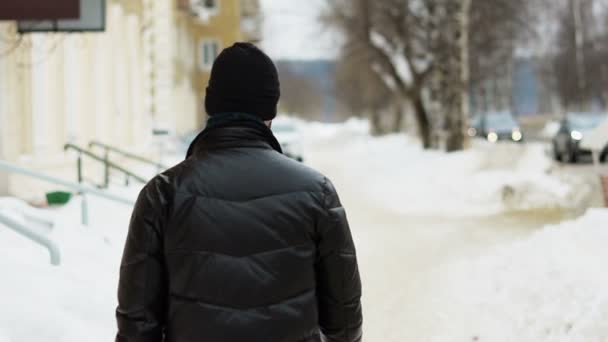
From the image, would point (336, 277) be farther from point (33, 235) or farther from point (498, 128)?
point (498, 128)

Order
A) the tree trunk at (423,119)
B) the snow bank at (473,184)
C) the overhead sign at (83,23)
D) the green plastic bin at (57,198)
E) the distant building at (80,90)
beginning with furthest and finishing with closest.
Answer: the tree trunk at (423,119)
the snow bank at (473,184)
the distant building at (80,90)
the overhead sign at (83,23)
the green plastic bin at (57,198)

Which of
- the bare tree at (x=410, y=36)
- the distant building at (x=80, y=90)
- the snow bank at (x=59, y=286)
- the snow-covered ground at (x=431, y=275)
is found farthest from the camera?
the bare tree at (x=410, y=36)

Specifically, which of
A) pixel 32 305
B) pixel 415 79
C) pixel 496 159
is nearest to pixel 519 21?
pixel 415 79

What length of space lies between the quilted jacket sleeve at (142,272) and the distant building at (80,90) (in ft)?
32.8

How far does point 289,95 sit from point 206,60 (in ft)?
218

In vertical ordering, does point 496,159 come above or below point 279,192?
below

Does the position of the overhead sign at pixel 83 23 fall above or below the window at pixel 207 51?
above

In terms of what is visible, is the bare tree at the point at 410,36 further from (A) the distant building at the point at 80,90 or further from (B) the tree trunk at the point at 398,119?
(B) the tree trunk at the point at 398,119

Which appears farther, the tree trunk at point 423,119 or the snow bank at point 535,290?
the tree trunk at point 423,119

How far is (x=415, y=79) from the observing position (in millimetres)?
30922

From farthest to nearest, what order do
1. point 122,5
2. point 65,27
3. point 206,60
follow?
point 206,60
point 122,5
point 65,27

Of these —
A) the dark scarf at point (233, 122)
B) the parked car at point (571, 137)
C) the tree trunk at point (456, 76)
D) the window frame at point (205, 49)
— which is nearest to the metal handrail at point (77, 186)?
the dark scarf at point (233, 122)

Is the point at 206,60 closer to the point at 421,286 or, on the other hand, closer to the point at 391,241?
the point at 391,241

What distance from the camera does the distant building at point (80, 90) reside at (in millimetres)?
12898
